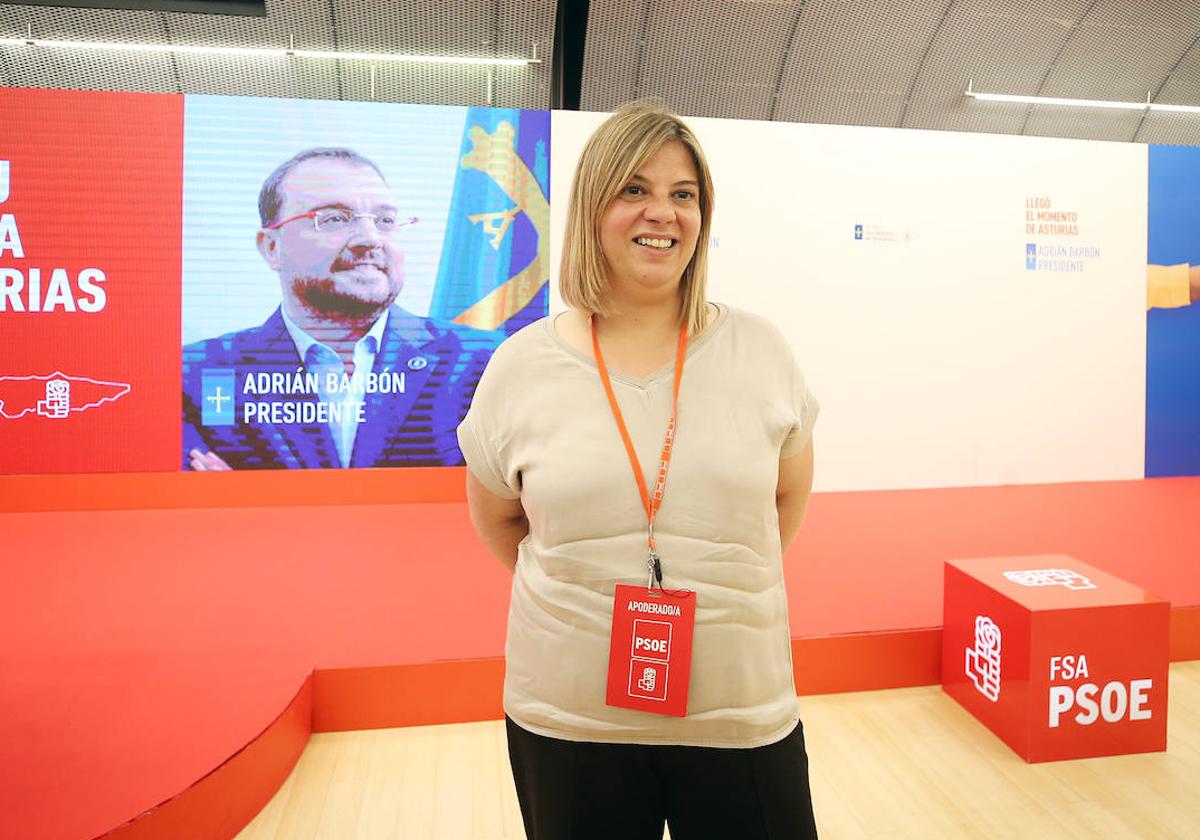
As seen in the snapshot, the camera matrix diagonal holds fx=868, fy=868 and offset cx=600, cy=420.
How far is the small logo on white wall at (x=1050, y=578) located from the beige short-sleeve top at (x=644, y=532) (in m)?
1.58

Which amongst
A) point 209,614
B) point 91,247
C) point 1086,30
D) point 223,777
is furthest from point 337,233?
point 1086,30

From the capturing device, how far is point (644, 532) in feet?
3.48

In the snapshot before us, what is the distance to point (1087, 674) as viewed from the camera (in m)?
2.22

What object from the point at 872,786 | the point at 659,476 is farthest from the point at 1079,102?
the point at 659,476

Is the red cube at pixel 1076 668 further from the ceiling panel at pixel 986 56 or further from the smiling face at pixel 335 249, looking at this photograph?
the ceiling panel at pixel 986 56

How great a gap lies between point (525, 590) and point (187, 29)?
1055 cm

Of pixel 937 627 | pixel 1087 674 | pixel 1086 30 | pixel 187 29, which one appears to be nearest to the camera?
pixel 1087 674

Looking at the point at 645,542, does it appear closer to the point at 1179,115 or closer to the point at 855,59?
the point at 855,59

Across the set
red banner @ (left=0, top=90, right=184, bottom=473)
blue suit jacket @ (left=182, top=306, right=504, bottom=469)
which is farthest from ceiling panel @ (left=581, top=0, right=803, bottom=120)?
red banner @ (left=0, top=90, right=184, bottom=473)

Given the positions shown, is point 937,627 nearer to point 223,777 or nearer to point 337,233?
point 223,777

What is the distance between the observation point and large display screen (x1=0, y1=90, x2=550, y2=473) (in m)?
4.57

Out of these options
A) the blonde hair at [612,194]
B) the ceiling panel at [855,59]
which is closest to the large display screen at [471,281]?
the blonde hair at [612,194]

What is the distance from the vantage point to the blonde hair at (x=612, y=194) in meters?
1.09

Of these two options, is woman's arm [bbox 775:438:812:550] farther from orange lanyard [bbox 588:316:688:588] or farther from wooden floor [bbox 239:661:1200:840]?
wooden floor [bbox 239:661:1200:840]
